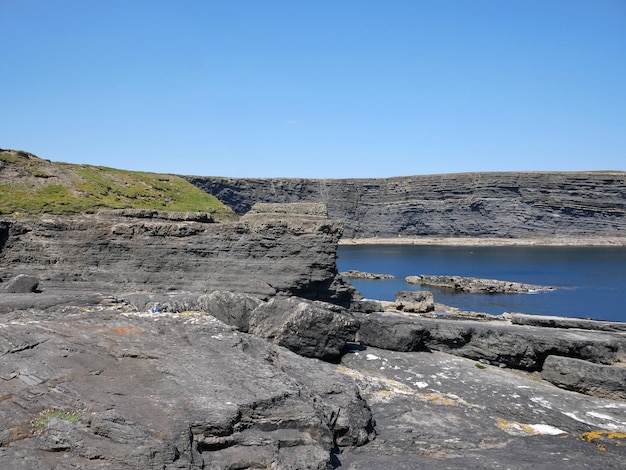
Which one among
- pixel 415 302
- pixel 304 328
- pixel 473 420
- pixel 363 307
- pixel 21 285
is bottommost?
pixel 415 302

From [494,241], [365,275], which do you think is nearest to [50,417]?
[365,275]

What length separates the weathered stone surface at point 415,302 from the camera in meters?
34.8

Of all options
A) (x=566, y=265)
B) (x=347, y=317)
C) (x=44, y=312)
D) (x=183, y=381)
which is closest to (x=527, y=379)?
(x=347, y=317)

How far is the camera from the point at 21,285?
16.6m

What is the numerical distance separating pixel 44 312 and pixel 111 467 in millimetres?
7232

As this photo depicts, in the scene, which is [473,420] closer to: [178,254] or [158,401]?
[158,401]

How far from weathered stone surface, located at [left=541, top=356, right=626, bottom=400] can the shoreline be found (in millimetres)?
111730

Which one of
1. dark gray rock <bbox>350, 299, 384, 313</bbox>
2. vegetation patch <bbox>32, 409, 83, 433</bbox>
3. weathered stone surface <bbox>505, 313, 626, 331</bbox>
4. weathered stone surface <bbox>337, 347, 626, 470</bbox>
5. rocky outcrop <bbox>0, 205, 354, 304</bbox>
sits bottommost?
weathered stone surface <bbox>337, 347, 626, 470</bbox>

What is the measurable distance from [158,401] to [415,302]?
28.3 meters

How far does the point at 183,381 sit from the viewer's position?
32.8ft

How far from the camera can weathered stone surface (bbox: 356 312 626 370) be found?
53.2 ft

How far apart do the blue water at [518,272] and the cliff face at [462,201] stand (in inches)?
372

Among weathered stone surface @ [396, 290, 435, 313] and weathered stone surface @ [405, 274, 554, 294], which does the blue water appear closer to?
weathered stone surface @ [405, 274, 554, 294]

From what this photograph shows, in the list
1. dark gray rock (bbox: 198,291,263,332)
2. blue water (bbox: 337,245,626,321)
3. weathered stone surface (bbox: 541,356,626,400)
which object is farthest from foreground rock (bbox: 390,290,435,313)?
dark gray rock (bbox: 198,291,263,332)
